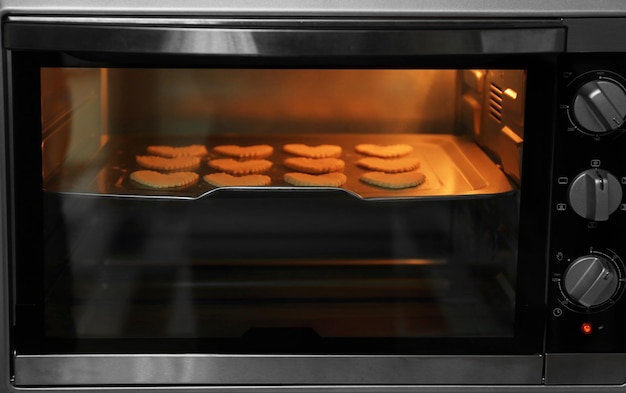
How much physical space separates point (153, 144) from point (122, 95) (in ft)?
0.25

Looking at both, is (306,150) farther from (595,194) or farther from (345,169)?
(595,194)

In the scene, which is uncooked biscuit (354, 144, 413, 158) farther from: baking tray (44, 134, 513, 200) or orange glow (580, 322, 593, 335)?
orange glow (580, 322, 593, 335)

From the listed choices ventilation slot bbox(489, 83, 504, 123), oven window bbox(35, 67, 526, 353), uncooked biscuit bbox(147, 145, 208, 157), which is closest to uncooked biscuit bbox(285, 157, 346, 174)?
oven window bbox(35, 67, 526, 353)

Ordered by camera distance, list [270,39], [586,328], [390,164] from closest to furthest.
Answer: [270,39]
[586,328]
[390,164]

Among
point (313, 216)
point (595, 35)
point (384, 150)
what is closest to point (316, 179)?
point (313, 216)

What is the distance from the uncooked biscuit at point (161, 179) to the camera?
1270mm

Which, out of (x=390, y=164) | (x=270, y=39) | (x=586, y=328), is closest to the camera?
(x=270, y=39)

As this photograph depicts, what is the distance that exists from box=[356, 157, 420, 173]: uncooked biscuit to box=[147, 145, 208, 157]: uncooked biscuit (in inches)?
8.7

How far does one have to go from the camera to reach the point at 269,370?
4.09 feet

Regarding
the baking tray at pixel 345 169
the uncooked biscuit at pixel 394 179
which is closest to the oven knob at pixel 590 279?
the baking tray at pixel 345 169

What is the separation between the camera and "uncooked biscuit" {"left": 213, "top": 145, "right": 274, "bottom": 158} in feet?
4.47

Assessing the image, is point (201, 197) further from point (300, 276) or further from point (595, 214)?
point (595, 214)

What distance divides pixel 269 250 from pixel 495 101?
350 millimetres

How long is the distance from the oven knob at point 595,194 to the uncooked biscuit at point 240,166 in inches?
16.4
